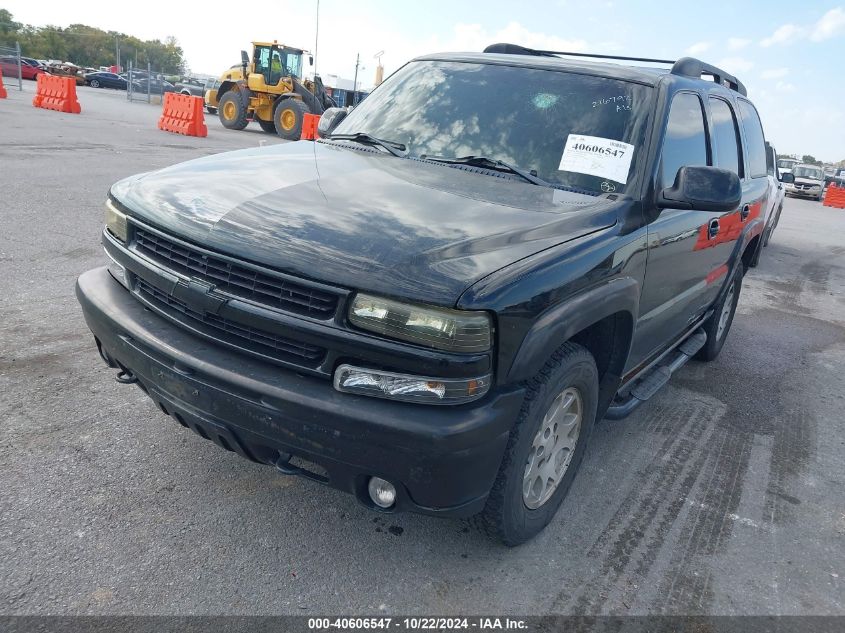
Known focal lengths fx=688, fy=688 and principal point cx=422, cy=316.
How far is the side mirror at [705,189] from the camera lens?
9.82ft

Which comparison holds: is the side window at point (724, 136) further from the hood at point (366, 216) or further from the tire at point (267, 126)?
the tire at point (267, 126)

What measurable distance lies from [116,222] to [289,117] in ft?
61.7

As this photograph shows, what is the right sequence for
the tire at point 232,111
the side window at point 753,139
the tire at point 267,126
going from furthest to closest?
1. the tire at point 267,126
2. the tire at point 232,111
3. the side window at point 753,139

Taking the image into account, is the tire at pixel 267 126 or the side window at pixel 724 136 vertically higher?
the side window at pixel 724 136

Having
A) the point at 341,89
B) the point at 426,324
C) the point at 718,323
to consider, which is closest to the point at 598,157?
the point at 426,324

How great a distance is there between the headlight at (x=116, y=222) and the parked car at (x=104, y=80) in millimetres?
49745

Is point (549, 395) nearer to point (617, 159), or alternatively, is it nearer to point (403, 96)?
point (617, 159)

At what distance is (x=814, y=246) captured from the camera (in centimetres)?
1348

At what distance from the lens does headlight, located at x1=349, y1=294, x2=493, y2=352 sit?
6.84ft

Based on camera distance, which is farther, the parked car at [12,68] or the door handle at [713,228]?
the parked car at [12,68]

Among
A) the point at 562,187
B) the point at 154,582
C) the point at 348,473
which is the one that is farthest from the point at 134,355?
the point at 562,187

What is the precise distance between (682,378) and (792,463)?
4.30 feet

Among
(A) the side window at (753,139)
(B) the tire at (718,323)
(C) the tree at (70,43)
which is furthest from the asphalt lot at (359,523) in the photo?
(C) the tree at (70,43)

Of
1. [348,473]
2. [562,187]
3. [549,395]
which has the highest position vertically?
[562,187]
